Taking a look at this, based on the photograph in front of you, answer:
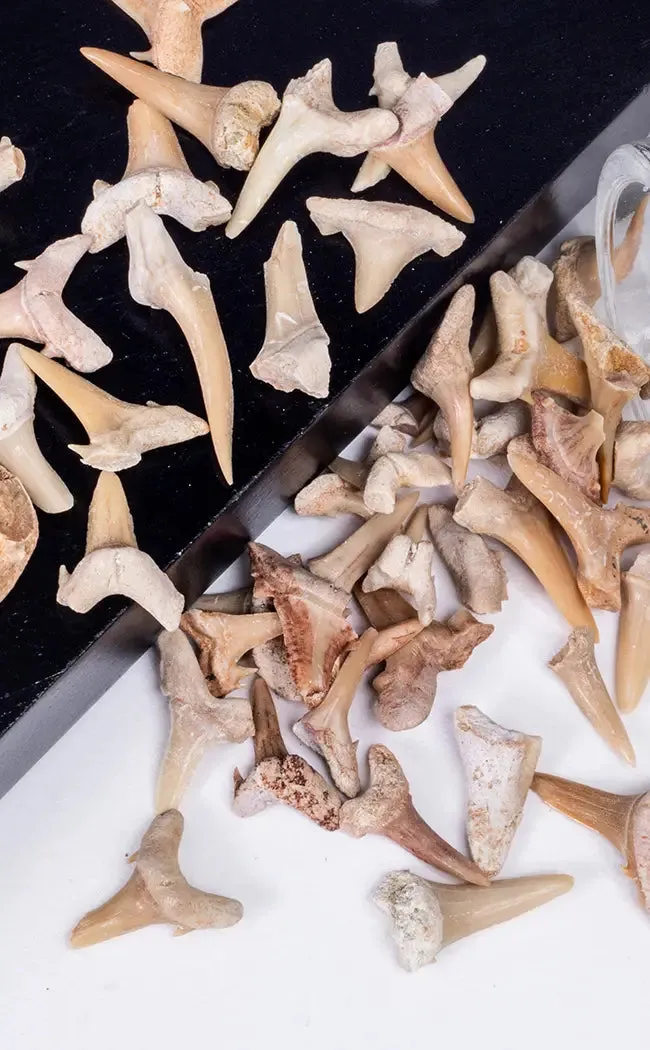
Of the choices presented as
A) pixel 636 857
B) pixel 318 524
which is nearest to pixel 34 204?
pixel 318 524

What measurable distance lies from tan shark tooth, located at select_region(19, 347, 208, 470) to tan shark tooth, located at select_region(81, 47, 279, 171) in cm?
18

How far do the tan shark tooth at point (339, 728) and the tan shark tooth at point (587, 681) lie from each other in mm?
116

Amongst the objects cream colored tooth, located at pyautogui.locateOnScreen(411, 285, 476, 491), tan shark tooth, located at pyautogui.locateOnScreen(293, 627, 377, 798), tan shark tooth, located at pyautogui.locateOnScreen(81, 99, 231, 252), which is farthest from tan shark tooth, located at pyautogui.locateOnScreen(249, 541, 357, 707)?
tan shark tooth, located at pyautogui.locateOnScreen(81, 99, 231, 252)

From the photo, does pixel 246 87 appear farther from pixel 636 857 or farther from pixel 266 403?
pixel 636 857

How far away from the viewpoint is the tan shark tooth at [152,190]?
70cm

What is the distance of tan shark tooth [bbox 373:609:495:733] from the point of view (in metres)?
0.68

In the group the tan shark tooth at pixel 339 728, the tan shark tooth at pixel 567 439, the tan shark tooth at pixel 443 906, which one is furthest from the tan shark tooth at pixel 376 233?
the tan shark tooth at pixel 443 906

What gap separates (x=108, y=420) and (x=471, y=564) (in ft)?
0.71

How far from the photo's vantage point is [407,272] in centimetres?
75

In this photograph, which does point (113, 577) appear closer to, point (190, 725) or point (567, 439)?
point (190, 725)

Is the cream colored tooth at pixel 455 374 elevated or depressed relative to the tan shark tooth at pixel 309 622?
elevated

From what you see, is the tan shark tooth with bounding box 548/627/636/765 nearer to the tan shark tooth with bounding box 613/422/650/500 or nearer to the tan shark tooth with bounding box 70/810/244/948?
the tan shark tooth with bounding box 613/422/650/500

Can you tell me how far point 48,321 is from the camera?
2.19 ft

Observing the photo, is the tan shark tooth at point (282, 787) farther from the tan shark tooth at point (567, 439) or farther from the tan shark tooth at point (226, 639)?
the tan shark tooth at point (567, 439)
